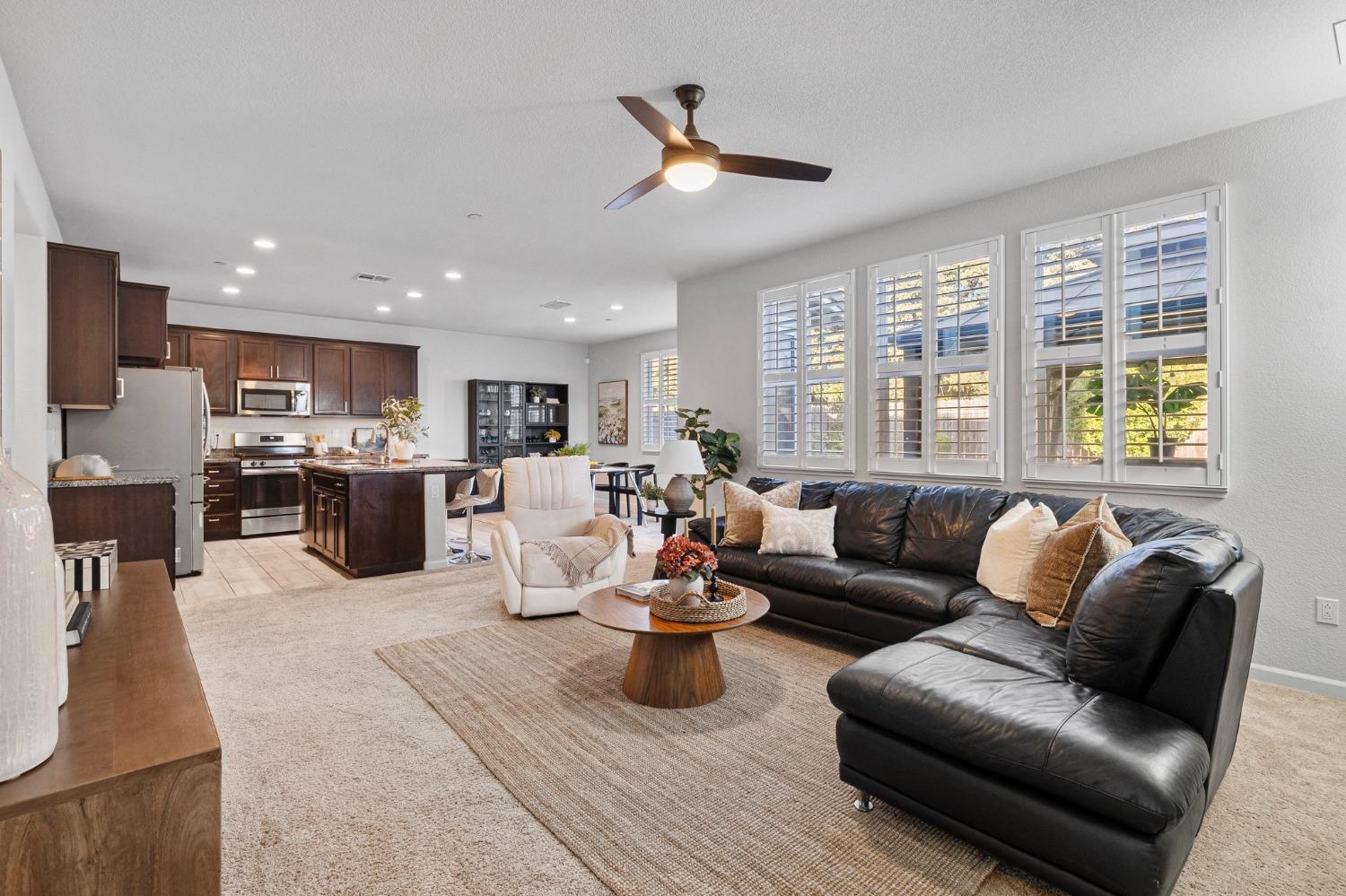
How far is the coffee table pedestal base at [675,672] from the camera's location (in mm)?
2826

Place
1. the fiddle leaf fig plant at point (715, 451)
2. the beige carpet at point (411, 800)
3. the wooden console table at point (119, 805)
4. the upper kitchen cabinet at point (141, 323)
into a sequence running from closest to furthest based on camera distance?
the wooden console table at point (119, 805)
the beige carpet at point (411, 800)
the upper kitchen cabinet at point (141, 323)
the fiddle leaf fig plant at point (715, 451)

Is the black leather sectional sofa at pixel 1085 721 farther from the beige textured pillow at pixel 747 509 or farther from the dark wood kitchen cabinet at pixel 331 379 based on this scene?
the dark wood kitchen cabinet at pixel 331 379

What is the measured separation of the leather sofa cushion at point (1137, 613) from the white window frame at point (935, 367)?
86.8 inches

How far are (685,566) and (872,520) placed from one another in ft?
5.36

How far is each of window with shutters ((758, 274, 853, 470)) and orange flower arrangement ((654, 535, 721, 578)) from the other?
245 centimetres

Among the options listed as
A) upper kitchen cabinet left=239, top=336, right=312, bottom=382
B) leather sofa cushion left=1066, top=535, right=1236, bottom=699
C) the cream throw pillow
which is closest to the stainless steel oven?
upper kitchen cabinet left=239, top=336, right=312, bottom=382

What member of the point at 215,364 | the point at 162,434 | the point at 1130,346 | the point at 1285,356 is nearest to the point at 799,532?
the point at 1130,346

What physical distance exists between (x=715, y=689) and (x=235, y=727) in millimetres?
1989

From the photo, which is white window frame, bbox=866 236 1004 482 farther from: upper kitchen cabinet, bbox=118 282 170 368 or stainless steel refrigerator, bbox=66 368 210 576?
upper kitchen cabinet, bbox=118 282 170 368

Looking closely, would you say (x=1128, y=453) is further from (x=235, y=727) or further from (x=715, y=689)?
(x=235, y=727)

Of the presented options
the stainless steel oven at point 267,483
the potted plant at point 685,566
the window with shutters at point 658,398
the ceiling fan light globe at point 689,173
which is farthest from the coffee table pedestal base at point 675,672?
the window with shutters at point 658,398

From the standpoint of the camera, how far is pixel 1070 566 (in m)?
2.62

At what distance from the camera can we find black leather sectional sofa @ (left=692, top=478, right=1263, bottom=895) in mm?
1562

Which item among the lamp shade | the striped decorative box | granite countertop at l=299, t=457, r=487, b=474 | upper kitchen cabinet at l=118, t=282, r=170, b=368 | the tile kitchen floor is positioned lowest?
the tile kitchen floor
